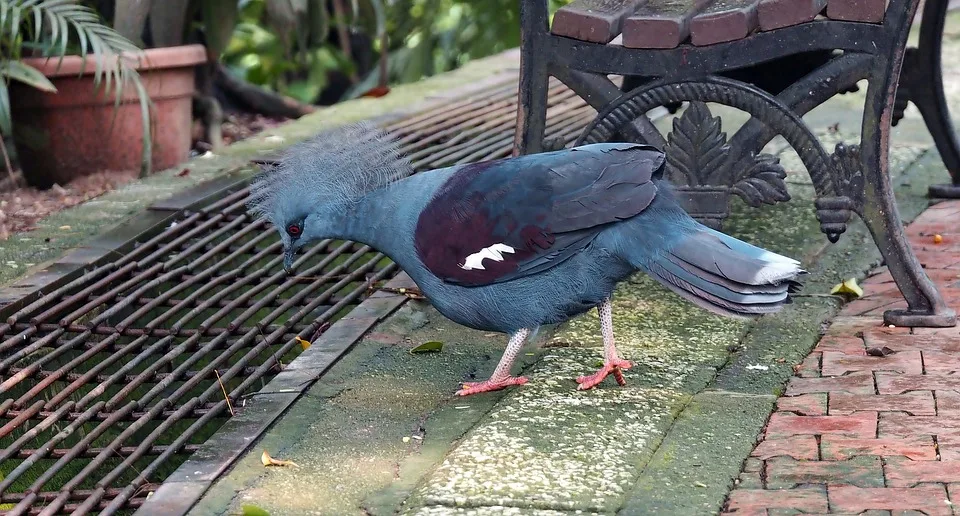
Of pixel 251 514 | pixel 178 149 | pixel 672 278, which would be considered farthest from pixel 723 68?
pixel 178 149

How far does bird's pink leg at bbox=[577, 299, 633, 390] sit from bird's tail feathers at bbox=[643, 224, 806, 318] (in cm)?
28

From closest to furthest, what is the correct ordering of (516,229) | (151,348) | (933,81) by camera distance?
(516,229)
(151,348)
(933,81)

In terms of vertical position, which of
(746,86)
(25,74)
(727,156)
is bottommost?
(25,74)

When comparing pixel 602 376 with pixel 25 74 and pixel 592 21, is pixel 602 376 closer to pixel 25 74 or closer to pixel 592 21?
pixel 592 21

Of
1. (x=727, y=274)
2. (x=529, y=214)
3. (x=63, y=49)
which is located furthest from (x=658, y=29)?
(x=63, y=49)

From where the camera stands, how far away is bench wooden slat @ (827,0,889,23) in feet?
11.3

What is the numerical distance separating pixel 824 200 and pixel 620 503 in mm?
1455

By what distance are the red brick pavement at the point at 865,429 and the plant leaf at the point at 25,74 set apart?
3.52 meters

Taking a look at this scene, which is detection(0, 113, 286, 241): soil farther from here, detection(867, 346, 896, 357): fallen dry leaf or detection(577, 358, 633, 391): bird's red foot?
detection(867, 346, 896, 357): fallen dry leaf

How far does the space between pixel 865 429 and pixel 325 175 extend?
1.51m

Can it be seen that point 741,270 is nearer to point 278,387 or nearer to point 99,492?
point 278,387

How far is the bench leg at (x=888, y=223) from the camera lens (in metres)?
3.57

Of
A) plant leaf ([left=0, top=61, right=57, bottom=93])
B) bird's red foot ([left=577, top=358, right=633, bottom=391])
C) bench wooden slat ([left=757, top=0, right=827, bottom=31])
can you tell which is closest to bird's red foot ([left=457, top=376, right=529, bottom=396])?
bird's red foot ([left=577, top=358, right=633, bottom=391])

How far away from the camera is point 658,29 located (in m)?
3.62
